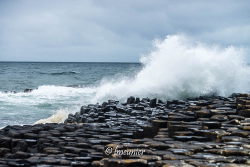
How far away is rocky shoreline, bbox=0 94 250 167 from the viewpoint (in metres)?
4.63

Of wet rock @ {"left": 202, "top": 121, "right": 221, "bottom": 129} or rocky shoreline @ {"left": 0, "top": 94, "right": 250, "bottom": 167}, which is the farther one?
wet rock @ {"left": 202, "top": 121, "right": 221, "bottom": 129}

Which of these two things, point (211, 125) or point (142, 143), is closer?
point (142, 143)

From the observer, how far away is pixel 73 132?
7348mm

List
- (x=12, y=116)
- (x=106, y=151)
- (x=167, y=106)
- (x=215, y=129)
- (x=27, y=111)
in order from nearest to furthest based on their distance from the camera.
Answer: (x=106, y=151) < (x=215, y=129) < (x=167, y=106) < (x=12, y=116) < (x=27, y=111)

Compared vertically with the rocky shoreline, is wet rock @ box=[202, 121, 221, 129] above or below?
above

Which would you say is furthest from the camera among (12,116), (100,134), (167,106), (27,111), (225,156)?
(27,111)

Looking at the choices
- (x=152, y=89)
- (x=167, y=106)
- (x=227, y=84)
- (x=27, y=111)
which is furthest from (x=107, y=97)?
(x=167, y=106)

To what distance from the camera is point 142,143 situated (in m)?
5.62

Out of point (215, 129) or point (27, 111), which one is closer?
point (215, 129)

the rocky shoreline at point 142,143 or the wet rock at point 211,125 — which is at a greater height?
the wet rock at point 211,125

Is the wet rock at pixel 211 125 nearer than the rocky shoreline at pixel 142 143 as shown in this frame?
No

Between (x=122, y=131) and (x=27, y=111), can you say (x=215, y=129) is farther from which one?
(x=27, y=111)

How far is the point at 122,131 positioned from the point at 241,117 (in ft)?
6.75

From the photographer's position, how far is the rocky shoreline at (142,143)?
15.2 ft
